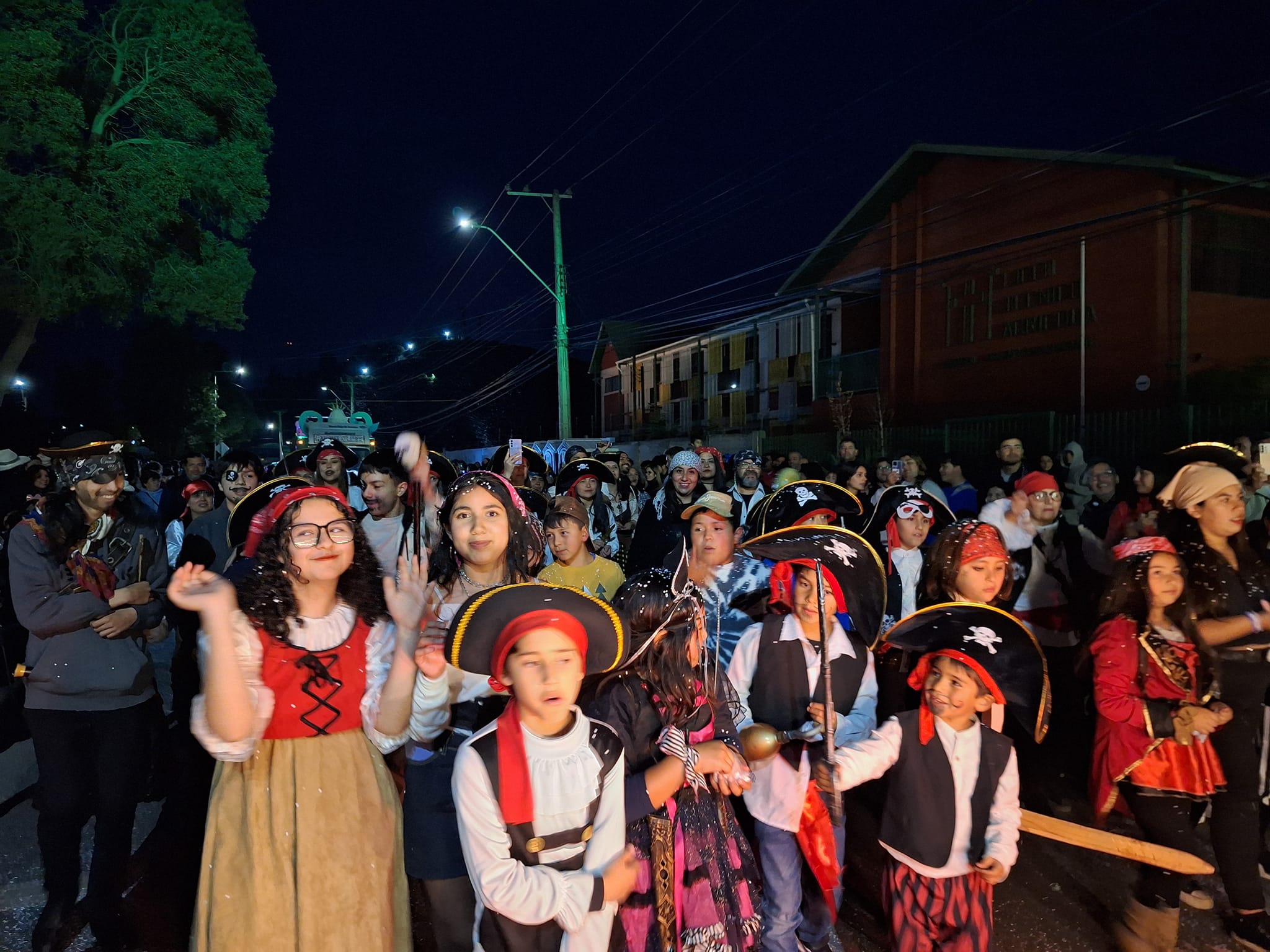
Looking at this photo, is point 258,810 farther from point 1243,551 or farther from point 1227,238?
point 1227,238

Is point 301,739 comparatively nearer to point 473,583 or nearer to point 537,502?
point 473,583

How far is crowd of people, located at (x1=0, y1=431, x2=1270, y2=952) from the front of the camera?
7.14 feet

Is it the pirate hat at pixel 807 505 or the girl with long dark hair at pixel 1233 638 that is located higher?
the pirate hat at pixel 807 505

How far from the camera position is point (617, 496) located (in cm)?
962

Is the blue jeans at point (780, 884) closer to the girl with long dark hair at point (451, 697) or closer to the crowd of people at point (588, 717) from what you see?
the crowd of people at point (588, 717)

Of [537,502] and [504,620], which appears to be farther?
[537,502]

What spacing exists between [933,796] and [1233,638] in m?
1.77

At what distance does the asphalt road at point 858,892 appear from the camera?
329 cm

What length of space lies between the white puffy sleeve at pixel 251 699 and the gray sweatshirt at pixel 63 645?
4.04ft

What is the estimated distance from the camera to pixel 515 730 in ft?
7.06

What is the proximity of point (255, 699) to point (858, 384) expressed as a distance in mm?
23013

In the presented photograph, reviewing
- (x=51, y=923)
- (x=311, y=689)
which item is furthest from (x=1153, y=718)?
(x=51, y=923)

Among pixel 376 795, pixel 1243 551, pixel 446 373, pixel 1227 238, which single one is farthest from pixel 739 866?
pixel 446 373

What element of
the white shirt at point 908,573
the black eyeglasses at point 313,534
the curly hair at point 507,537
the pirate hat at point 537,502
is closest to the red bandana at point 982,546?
the white shirt at point 908,573
